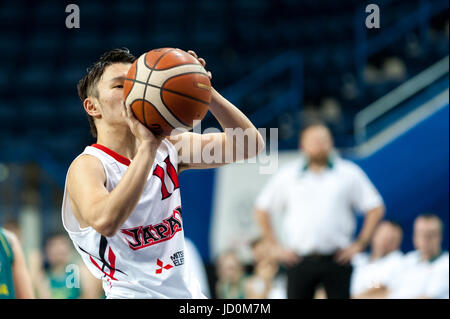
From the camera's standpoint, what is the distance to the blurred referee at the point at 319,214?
5.08m

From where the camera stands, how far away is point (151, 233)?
246cm

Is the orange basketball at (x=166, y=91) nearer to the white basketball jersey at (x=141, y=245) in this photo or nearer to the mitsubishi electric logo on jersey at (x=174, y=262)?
the white basketball jersey at (x=141, y=245)

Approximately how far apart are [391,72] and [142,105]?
7749mm

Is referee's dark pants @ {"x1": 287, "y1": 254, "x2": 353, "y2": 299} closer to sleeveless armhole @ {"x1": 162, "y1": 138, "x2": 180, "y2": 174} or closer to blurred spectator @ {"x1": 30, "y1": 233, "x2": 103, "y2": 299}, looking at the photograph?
blurred spectator @ {"x1": 30, "y1": 233, "x2": 103, "y2": 299}

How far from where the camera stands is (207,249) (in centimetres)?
745

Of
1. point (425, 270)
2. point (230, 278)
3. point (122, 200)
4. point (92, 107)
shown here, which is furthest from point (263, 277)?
point (122, 200)

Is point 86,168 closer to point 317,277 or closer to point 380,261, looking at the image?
point 317,277

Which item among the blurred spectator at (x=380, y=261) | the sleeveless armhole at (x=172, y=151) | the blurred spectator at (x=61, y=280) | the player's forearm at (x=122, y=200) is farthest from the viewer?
the blurred spectator at (x=380, y=261)

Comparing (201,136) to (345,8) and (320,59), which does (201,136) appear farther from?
(345,8)

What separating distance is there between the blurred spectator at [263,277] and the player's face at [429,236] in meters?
1.43

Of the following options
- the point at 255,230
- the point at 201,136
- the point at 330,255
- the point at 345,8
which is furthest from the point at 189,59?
the point at 345,8

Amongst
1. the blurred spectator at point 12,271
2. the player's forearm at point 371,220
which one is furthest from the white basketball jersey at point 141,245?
the player's forearm at point 371,220

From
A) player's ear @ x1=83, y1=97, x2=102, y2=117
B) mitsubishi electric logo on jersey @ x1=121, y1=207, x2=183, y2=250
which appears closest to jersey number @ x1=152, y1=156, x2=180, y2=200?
mitsubishi electric logo on jersey @ x1=121, y1=207, x2=183, y2=250

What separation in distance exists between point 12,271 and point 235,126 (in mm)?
1332
